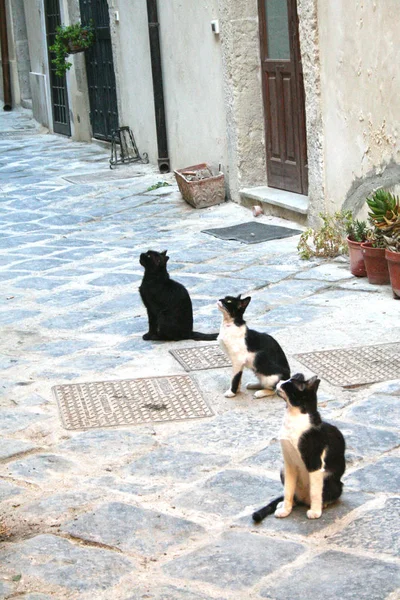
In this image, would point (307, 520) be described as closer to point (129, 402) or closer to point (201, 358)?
point (129, 402)

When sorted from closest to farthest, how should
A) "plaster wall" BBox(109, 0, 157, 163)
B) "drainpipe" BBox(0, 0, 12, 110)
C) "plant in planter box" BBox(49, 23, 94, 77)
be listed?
"plaster wall" BBox(109, 0, 157, 163) → "plant in planter box" BBox(49, 23, 94, 77) → "drainpipe" BBox(0, 0, 12, 110)

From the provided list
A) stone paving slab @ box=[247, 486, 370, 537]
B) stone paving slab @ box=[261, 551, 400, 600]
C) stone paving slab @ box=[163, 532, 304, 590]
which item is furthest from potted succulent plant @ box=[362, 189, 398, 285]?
stone paving slab @ box=[261, 551, 400, 600]

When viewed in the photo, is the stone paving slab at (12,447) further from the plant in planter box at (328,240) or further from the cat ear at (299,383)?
the plant in planter box at (328,240)

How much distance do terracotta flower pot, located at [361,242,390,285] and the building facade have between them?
75cm

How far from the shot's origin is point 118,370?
19.4ft

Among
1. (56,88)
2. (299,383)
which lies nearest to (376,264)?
(299,383)

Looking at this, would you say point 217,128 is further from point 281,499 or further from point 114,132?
point 281,499

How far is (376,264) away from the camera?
23.8 feet

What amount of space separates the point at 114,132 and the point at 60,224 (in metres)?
4.32

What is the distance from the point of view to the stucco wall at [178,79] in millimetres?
11273

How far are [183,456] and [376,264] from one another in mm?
3115

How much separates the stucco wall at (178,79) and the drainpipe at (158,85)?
0.25 feet

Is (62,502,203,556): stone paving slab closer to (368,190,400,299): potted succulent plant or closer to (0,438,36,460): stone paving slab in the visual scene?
(0,438,36,460): stone paving slab

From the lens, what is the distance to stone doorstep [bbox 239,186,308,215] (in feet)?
31.2
